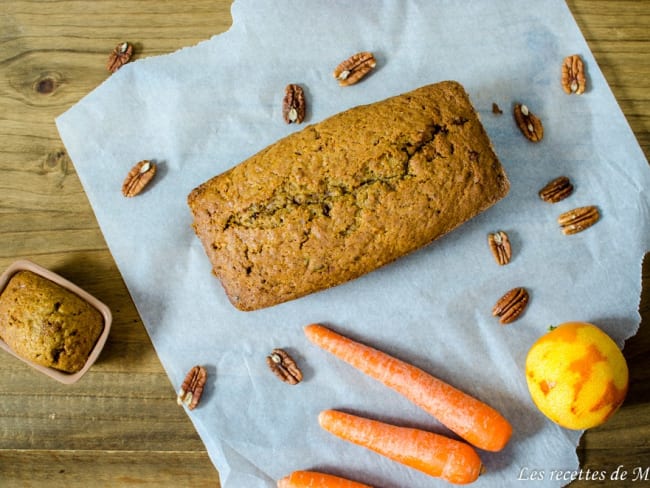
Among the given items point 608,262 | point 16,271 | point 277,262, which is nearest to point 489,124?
point 608,262

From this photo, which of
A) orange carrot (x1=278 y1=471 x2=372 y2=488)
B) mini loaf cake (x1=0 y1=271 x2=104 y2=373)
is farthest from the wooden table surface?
orange carrot (x1=278 y1=471 x2=372 y2=488)

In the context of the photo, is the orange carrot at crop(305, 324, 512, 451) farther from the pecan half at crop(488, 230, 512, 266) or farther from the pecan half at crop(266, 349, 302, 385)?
the pecan half at crop(488, 230, 512, 266)

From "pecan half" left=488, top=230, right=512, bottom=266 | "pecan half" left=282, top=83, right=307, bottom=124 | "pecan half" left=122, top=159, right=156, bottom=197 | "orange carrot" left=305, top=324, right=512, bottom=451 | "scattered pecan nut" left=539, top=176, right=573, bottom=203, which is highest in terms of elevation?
"pecan half" left=282, top=83, right=307, bottom=124

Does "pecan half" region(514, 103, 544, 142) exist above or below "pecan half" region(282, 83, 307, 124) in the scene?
below

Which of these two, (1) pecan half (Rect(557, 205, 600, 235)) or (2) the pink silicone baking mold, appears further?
(1) pecan half (Rect(557, 205, 600, 235))

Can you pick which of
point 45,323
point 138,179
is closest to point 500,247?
point 138,179

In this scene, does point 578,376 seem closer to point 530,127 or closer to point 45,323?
point 530,127

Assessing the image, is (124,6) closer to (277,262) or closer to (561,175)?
(277,262)
